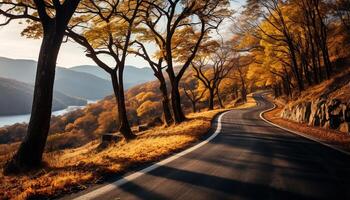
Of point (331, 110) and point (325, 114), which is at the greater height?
point (331, 110)

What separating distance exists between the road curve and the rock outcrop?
6.16m

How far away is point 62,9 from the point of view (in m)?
7.68

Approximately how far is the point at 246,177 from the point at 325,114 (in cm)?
1207

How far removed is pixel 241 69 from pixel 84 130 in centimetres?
5257

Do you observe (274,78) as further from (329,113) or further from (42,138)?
(42,138)

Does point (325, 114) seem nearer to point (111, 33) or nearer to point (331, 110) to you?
point (331, 110)

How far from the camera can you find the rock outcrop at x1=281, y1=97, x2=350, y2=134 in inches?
501

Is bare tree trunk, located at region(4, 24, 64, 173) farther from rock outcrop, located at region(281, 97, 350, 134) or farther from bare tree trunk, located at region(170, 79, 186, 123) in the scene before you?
rock outcrop, located at region(281, 97, 350, 134)

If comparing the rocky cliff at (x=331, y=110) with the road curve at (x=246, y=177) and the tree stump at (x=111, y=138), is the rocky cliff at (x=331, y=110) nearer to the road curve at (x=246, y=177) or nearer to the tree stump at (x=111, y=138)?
the road curve at (x=246, y=177)

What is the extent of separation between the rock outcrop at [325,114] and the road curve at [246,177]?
6.16 m

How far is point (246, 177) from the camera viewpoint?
5059 mm

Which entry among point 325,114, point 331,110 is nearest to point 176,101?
point 325,114

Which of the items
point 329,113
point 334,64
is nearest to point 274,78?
point 334,64

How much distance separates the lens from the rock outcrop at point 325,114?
12731mm
